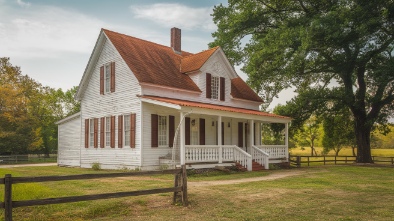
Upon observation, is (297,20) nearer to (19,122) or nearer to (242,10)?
(242,10)

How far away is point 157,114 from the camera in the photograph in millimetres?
20641

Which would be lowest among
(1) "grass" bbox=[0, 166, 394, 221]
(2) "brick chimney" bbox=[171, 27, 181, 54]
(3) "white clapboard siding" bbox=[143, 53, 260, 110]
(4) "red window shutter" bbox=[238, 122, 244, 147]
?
(1) "grass" bbox=[0, 166, 394, 221]

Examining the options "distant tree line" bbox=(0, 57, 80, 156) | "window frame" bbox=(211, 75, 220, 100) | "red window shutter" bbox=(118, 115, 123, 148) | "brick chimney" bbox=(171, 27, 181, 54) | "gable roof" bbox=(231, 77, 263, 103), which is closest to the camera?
"red window shutter" bbox=(118, 115, 123, 148)

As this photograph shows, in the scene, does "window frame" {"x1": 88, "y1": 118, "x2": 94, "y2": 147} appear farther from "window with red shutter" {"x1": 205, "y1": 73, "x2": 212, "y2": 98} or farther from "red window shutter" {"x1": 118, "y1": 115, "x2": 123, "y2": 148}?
"window with red shutter" {"x1": 205, "y1": 73, "x2": 212, "y2": 98}

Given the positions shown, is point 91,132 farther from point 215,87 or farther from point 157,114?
point 215,87

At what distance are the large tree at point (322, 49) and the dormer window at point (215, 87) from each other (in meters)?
3.26

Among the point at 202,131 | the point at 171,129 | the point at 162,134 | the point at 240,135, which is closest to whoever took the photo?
the point at 162,134

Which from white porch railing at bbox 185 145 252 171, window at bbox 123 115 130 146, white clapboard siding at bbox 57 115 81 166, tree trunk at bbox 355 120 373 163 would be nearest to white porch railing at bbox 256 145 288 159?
white porch railing at bbox 185 145 252 171

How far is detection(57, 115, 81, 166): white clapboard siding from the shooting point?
26312 mm

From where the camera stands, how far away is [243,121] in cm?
2675

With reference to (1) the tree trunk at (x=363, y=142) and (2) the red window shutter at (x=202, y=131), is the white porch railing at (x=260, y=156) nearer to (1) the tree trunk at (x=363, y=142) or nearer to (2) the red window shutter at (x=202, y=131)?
(2) the red window shutter at (x=202, y=131)

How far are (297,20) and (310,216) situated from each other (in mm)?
21655

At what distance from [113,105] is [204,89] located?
6141mm

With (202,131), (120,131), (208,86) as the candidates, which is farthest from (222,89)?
(120,131)
